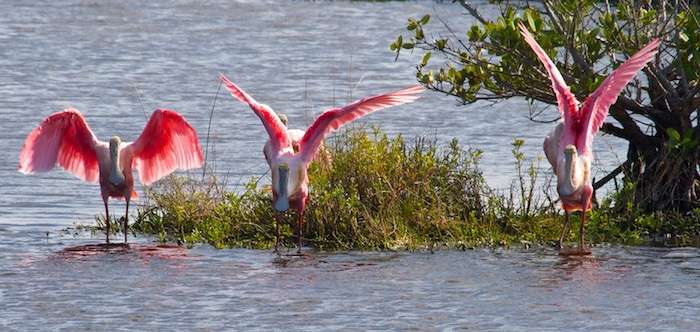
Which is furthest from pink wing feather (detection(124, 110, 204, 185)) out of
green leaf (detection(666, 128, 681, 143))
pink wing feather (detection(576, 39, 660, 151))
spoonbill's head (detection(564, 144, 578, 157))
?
green leaf (detection(666, 128, 681, 143))

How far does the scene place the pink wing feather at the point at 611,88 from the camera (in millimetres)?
12680

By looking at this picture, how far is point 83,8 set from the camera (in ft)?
140

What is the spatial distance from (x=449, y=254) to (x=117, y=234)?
282cm

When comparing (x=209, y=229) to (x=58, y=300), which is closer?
(x=58, y=300)

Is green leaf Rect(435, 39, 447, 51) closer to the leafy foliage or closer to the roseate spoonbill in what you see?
the leafy foliage

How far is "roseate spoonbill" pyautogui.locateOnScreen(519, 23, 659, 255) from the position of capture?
12711mm

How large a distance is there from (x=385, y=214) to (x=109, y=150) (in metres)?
2.39

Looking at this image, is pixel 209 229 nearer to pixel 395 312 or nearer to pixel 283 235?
pixel 283 235

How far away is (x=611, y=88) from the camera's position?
1280 cm

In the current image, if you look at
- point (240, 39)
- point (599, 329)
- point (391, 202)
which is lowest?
point (599, 329)

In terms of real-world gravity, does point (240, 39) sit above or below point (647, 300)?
above

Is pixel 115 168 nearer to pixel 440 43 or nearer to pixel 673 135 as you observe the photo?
pixel 440 43

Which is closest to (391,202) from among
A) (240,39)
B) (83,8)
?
(240,39)

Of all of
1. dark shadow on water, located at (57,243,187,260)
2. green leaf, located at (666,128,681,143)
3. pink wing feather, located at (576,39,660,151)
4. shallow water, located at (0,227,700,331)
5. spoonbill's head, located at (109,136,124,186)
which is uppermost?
pink wing feather, located at (576,39,660,151)
